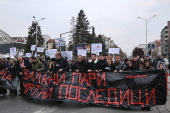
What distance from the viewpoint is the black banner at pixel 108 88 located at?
19.1ft

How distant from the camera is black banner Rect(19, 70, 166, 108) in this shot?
19.1 ft

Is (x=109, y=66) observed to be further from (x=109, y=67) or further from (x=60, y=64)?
(x=60, y=64)

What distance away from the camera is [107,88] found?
20.2 ft

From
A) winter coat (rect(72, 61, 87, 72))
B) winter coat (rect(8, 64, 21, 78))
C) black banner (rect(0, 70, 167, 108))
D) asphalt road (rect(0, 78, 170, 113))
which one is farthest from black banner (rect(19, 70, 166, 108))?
winter coat (rect(8, 64, 21, 78))

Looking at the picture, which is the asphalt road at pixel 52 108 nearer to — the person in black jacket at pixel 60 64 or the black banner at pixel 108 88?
the black banner at pixel 108 88

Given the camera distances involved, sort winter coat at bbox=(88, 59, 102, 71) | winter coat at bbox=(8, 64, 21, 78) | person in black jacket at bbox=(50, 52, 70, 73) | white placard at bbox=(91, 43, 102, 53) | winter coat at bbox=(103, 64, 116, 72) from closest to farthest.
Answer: person in black jacket at bbox=(50, 52, 70, 73) → winter coat at bbox=(88, 59, 102, 71) → winter coat at bbox=(103, 64, 116, 72) → winter coat at bbox=(8, 64, 21, 78) → white placard at bbox=(91, 43, 102, 53)

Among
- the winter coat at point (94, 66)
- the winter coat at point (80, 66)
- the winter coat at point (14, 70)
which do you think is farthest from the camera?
the winter coat at point (14, 70)

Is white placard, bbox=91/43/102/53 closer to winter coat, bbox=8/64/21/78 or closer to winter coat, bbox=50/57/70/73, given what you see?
A: winter coat, bbox=8/64/21/78

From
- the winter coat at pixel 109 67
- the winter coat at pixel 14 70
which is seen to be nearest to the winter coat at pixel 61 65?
the winter coat at pixel 109 67

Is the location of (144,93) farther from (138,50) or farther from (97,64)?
(138,50)

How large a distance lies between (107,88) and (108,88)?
1.3 inches

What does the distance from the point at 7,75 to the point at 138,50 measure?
51.8 metres

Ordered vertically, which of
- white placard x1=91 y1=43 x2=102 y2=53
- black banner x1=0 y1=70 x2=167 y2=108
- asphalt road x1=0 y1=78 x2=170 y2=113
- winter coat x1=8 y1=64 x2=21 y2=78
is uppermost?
white placard x1=91 y1=43 x2=102 y2=53

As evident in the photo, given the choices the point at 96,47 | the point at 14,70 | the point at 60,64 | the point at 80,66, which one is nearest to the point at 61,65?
the point at 60,64
